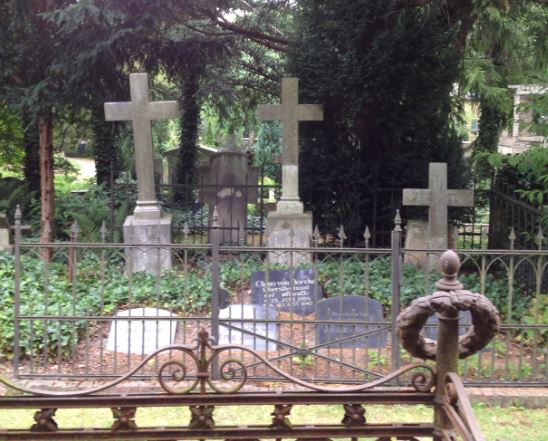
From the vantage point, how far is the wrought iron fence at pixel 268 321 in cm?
599

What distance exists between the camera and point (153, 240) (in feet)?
32.2

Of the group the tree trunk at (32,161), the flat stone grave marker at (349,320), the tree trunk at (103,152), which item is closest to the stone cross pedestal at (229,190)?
the tree trunk at (103,152)

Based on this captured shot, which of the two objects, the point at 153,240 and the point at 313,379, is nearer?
the point at 313,379

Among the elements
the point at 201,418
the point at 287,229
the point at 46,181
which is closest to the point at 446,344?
the point at 201,418

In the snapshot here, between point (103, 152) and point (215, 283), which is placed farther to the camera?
point (103, 152)

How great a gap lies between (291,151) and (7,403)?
312 inches

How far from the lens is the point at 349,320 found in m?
6.23

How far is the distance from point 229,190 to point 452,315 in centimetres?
1100

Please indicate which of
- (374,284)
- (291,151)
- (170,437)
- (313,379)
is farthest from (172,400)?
(291,151)

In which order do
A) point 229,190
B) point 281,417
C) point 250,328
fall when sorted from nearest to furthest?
point 281,417 → point 250,328 → point 229,190

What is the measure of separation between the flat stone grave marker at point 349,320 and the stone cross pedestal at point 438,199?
334cm

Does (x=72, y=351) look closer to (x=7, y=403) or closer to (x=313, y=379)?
(x=313, y=379)

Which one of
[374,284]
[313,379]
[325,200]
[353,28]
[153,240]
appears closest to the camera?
[313,379]

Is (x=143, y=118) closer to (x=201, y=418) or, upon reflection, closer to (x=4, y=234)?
(x=4, y=234)
